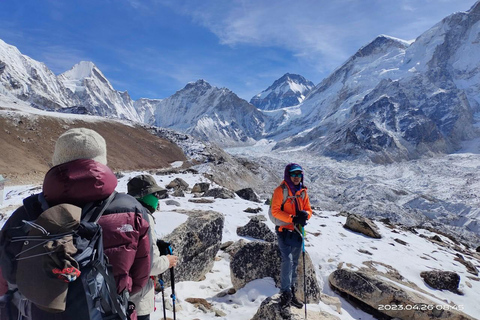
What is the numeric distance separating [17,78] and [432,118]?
21618cm

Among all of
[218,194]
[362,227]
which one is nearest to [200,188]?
[218,194]

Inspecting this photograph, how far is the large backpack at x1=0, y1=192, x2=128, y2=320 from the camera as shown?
1705 millimetres

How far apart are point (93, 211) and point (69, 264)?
45 centimetres

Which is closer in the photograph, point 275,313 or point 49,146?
point 275,313

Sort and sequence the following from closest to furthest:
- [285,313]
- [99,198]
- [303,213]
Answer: [99,198]
[285,313]
[303,213]

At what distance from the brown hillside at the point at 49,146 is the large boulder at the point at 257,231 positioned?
22266 millimetres

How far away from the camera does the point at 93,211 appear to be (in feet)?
6.79

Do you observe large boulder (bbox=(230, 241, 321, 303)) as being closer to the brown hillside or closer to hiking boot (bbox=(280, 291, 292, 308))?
hiking boot (bbox=(280, 291, 292, 308))

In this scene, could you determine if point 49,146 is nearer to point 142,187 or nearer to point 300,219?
point 142,187

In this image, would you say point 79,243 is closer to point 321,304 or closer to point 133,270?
point 133,270

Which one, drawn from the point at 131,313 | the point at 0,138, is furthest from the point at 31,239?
the point at 0,138

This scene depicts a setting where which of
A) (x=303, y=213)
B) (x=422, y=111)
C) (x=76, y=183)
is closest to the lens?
(x=76, y=183)

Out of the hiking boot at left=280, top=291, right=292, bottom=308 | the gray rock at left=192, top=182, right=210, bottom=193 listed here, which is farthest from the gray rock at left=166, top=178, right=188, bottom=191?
the hiking boot at left=280, top=291, right=292, bottom=308
